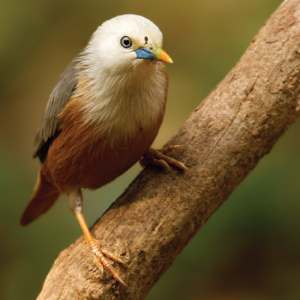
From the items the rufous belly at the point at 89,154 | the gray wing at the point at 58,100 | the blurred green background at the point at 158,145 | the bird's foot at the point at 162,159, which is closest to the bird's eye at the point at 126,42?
the gray wing at the point at 58,100

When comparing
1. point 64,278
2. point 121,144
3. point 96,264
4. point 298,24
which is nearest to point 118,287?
point 96,264

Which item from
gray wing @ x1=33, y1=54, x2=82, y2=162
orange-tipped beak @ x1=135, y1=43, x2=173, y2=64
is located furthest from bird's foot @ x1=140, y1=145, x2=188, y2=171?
orange-tipped beak @ x1=135, y1=43, x2=173, y2=64

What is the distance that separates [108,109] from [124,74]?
0.26 m

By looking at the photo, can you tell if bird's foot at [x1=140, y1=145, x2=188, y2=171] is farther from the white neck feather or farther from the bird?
the white neck feather

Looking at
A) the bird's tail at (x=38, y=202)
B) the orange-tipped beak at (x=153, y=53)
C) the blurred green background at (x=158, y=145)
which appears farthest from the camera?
the blurred green background at (x=158, y=145)

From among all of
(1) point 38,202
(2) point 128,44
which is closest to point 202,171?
(2) point 128,44

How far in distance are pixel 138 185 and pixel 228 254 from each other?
1777 mm

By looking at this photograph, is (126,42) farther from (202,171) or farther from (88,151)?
(202,171)

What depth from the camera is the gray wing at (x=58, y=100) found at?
2.38 metres

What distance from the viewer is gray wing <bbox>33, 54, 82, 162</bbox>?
7.82ft

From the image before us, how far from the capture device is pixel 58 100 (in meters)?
2.45

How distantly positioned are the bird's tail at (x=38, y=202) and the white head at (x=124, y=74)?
1272mm

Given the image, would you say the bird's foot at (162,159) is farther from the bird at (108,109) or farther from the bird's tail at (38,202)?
the bird's tail at (38,202)

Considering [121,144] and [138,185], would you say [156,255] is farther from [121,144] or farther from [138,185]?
[121,144]
